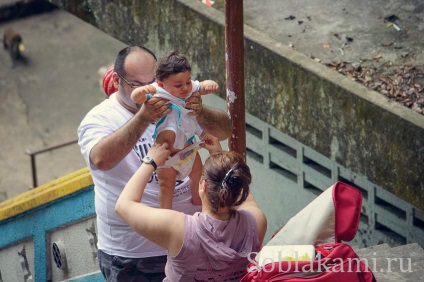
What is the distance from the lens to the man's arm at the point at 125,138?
4699mm

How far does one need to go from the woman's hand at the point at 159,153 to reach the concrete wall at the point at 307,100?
1884mm

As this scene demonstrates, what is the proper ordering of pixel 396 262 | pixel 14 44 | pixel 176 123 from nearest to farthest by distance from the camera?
1. pixel 176 123
2. pixel 396 262
3. pixel 14 44

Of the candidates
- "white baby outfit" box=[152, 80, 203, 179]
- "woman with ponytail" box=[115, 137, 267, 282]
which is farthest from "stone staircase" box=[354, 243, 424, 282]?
"woman with ponytail" box=[115, 137, 267, 282]

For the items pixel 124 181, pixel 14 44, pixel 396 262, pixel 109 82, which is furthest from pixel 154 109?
pixel 14 44

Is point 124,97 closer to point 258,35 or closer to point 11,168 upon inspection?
point 258,35

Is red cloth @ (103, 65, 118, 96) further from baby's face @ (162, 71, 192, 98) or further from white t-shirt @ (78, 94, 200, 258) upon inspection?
baby's face @ (162, 71, 192, 98)

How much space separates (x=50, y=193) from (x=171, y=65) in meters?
2.56

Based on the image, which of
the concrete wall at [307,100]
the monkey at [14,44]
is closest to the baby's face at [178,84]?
the concrete wall at [307,100]

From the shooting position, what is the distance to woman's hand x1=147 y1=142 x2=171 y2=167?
4.65 meters

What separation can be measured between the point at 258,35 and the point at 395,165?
1453 millimetres

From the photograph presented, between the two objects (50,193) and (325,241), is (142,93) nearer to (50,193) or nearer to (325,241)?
(325,241)

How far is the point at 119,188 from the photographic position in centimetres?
513

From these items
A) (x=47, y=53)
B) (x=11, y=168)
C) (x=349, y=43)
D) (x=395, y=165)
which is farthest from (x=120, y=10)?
(x=47, y=53)

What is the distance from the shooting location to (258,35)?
6.95 metres
